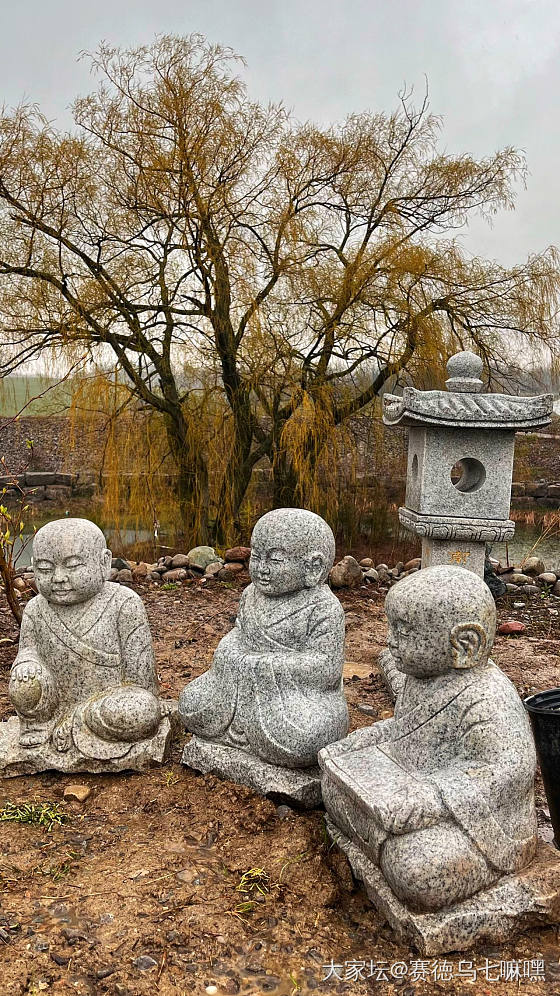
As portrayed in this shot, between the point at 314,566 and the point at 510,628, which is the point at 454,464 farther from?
the point at 314,566

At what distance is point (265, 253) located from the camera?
9.17m

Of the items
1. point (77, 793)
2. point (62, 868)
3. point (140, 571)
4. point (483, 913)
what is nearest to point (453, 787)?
point (483, 913)

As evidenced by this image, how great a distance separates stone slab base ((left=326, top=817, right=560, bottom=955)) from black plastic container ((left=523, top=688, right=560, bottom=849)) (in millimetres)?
432

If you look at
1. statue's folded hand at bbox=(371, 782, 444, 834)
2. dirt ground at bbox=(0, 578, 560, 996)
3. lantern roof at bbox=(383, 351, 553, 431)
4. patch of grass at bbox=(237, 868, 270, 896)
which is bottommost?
dirt ground at bbox=(0, 578, 560, 996)

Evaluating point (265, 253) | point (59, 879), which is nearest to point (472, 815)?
point (59, 879)

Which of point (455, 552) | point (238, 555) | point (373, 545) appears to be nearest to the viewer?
point (455, 552)

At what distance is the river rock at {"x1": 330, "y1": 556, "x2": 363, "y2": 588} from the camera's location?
754 centimetres

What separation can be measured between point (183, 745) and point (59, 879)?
113 centimetres

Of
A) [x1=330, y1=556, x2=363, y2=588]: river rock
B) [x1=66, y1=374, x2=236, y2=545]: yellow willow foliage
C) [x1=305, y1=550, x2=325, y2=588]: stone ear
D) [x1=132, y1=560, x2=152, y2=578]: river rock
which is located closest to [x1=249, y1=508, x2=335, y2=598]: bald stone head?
[x1=305, y1=550, x2=325, y2=588]: stone ear

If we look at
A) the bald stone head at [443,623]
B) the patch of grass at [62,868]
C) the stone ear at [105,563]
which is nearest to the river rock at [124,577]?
the stone ear at [105,563]

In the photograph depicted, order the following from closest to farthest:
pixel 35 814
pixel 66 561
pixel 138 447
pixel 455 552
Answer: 1. pixel 35 814
2. pixel 66 561
3. pixel 455 552
4. pixel 138 447

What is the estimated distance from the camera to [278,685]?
10.7ft

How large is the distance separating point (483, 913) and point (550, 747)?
78 centimetres

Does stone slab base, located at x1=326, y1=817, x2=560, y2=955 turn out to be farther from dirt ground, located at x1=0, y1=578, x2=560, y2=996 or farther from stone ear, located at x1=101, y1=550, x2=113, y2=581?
stone ear, located at x1=101, y1=550, x2=113, y2=581
